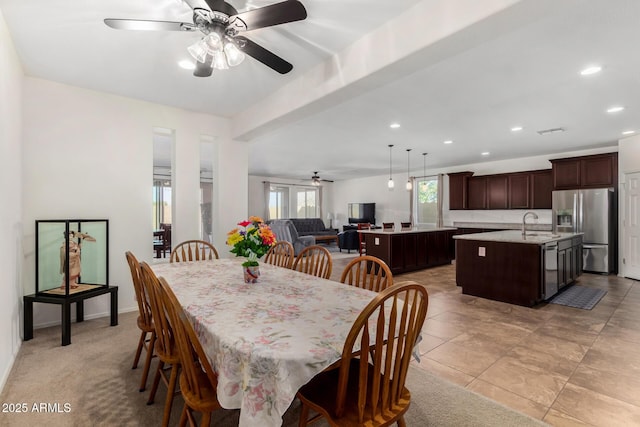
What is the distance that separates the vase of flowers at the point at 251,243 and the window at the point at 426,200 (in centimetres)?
816

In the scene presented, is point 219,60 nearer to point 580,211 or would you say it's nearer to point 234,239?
point 234,239

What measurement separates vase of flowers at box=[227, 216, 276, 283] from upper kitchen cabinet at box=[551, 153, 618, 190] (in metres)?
7.16

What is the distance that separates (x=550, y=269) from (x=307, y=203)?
31.0 ft

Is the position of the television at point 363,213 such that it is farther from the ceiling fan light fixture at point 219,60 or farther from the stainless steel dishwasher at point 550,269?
the ceiling fan light fixture at point 219,60

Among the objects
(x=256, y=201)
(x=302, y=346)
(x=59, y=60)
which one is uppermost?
(x=59, y=60)

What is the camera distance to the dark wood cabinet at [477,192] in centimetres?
808

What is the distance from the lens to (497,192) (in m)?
7.82

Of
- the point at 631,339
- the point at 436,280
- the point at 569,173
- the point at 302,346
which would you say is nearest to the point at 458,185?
the point at 569,173

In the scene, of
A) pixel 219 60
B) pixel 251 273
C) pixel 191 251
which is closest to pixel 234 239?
pixel 251 273

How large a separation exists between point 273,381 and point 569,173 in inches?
309

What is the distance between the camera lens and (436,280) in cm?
545

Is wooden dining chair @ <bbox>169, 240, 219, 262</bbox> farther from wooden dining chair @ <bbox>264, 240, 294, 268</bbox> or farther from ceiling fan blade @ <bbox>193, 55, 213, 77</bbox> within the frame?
ceiling fan blade @ <bbox>193, 55, 213, 77</bbox>

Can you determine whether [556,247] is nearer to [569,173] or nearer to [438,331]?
[438,331]

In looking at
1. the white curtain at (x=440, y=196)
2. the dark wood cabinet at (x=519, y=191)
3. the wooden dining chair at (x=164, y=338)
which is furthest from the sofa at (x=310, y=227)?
the wooden dining chair at (x=164, y=338)
